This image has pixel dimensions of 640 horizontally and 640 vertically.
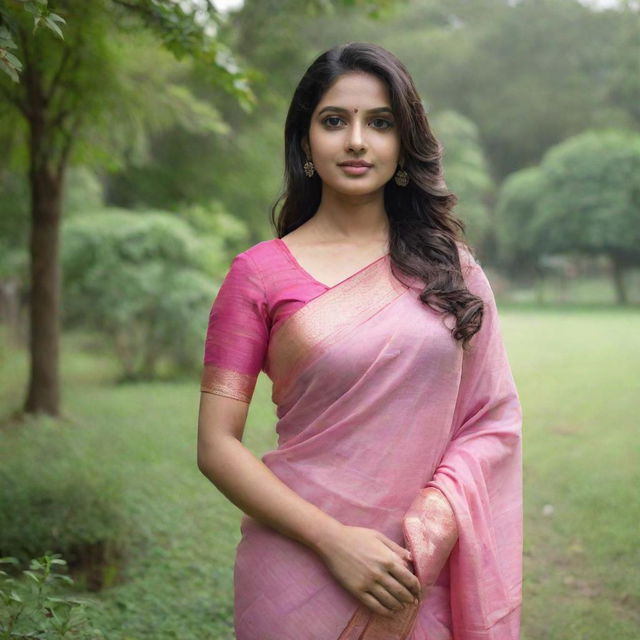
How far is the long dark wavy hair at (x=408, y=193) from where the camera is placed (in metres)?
1.76

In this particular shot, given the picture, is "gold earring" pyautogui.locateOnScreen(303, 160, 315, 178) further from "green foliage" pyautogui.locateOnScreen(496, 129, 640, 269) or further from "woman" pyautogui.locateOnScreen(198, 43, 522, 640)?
"green foliage" pyautogui.locateOnScreen(496, 129, 640, 269)

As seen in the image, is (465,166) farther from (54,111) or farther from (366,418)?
(366,418)

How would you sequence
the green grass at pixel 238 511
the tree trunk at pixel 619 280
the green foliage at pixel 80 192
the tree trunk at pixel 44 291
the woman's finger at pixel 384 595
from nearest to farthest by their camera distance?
the woman's finger at pixel 384 595
the green grass at pixel 238 511
the tree trunk at pixel 44 291
the green foliage at pixel 80 192
the tree trunk at pixel 619 280

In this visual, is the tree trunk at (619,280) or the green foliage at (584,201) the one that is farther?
the tree trunk at (619,280)

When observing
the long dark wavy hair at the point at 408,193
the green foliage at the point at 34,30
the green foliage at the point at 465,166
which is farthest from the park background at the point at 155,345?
the green foliage at the point at 465,166

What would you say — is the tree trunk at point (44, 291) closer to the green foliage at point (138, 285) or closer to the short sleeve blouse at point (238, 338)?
the green foliage at point (138, 285)

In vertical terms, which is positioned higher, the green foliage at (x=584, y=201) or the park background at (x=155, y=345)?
the green foliage at (x=584, y=201)

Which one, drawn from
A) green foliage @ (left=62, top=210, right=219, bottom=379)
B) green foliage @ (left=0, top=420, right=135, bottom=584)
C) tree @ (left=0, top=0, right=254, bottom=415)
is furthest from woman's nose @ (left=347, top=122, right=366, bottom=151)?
green foliage @ (left=62, top=210, right=219, bottom=379)

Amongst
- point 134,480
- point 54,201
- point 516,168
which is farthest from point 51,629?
point 516,168

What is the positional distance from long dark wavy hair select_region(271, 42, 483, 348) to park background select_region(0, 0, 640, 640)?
315mm

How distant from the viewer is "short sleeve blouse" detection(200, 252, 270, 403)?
1.71 metres

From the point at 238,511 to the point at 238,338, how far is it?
3.44 m

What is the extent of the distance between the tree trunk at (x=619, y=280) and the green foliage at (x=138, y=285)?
19454mm

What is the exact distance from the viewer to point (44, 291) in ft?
22.5
